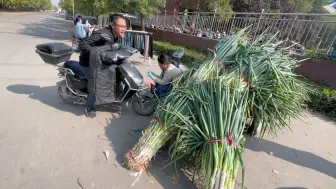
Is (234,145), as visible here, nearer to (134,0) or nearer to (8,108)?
(8,108)

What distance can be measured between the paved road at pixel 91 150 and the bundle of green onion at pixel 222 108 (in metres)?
0.40

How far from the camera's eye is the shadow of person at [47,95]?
4016 millimetres

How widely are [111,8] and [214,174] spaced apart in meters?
10.6

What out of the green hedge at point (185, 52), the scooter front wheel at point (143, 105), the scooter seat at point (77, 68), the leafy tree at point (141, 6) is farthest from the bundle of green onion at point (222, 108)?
the leafy tree at point (141, 6)

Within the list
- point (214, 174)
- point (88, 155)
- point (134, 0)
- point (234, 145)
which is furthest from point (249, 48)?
point (134, 0)

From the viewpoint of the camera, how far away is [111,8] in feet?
35.9

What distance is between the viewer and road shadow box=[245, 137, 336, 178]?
3.10 metres

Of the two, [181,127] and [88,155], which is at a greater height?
[181,127]

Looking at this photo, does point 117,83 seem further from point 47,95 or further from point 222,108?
point 222,108

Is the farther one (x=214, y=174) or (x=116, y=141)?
(x=116, y=141)

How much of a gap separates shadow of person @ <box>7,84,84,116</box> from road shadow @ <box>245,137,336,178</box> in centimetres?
296

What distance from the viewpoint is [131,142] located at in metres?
3.16

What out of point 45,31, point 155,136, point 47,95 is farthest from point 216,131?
point 45,31

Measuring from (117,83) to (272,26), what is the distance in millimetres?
5679
